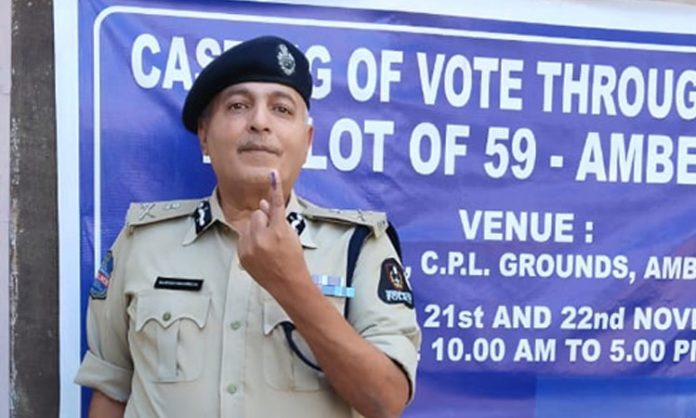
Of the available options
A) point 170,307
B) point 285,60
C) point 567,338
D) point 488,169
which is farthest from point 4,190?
point 567,338

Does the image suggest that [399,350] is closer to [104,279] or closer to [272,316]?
[272,316]

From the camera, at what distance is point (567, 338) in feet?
7.05

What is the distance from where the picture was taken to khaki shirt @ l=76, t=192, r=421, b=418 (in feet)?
4.47

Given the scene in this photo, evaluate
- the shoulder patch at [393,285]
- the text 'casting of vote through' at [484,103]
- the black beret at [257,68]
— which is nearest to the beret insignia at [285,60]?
the black beret at [257,68]

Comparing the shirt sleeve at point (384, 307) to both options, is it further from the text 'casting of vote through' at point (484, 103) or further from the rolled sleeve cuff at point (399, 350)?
the text 'casting of vote through' at point (484, 103)

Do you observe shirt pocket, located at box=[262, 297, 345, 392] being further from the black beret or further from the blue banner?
the blue banner

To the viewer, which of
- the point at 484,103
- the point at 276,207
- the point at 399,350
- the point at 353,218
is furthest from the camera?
the point at 484,103

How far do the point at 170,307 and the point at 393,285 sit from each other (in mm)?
367

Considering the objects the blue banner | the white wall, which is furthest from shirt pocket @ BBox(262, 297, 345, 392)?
the white wall

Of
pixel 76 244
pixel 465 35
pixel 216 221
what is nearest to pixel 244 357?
pixel 216 221

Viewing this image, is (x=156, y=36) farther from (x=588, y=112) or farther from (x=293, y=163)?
(x=588, y=112)

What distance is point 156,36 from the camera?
1925mm

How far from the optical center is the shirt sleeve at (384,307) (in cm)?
135

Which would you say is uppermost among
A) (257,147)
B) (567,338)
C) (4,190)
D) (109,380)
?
(4,190)
